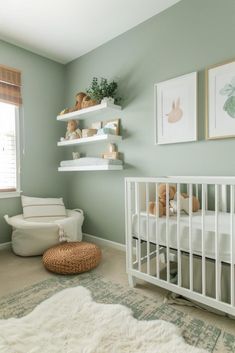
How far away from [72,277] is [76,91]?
2.33 metres

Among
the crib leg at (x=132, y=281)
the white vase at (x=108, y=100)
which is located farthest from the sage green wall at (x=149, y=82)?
the crib leg at (x=132, y=281)

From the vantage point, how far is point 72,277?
1.95 m

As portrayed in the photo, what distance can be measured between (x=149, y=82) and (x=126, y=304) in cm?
201

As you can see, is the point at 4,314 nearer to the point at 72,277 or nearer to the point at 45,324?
the point at 45,324

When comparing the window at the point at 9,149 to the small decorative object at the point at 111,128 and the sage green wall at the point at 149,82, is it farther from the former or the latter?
the small decorative object at the point at 111,128

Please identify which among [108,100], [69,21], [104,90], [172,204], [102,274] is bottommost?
[102,274]

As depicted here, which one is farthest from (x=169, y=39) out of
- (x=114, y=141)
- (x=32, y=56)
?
(x=32, y=56)

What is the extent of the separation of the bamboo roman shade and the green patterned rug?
6.76ft

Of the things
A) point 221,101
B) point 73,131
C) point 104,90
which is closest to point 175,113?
point 221,101

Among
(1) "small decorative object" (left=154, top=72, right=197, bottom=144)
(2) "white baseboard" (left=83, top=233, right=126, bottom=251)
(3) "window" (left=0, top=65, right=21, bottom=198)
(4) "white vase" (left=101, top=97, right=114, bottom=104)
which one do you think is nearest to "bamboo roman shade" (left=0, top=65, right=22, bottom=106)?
(3) "window" (left=0, top=65, right=21, bottom=198)

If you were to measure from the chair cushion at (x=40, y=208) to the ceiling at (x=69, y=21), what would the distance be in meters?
1.87

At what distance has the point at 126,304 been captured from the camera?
1.54 m

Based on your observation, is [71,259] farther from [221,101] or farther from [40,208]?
[221,101]

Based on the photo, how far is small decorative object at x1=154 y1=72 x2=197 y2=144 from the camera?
6.63 ft
